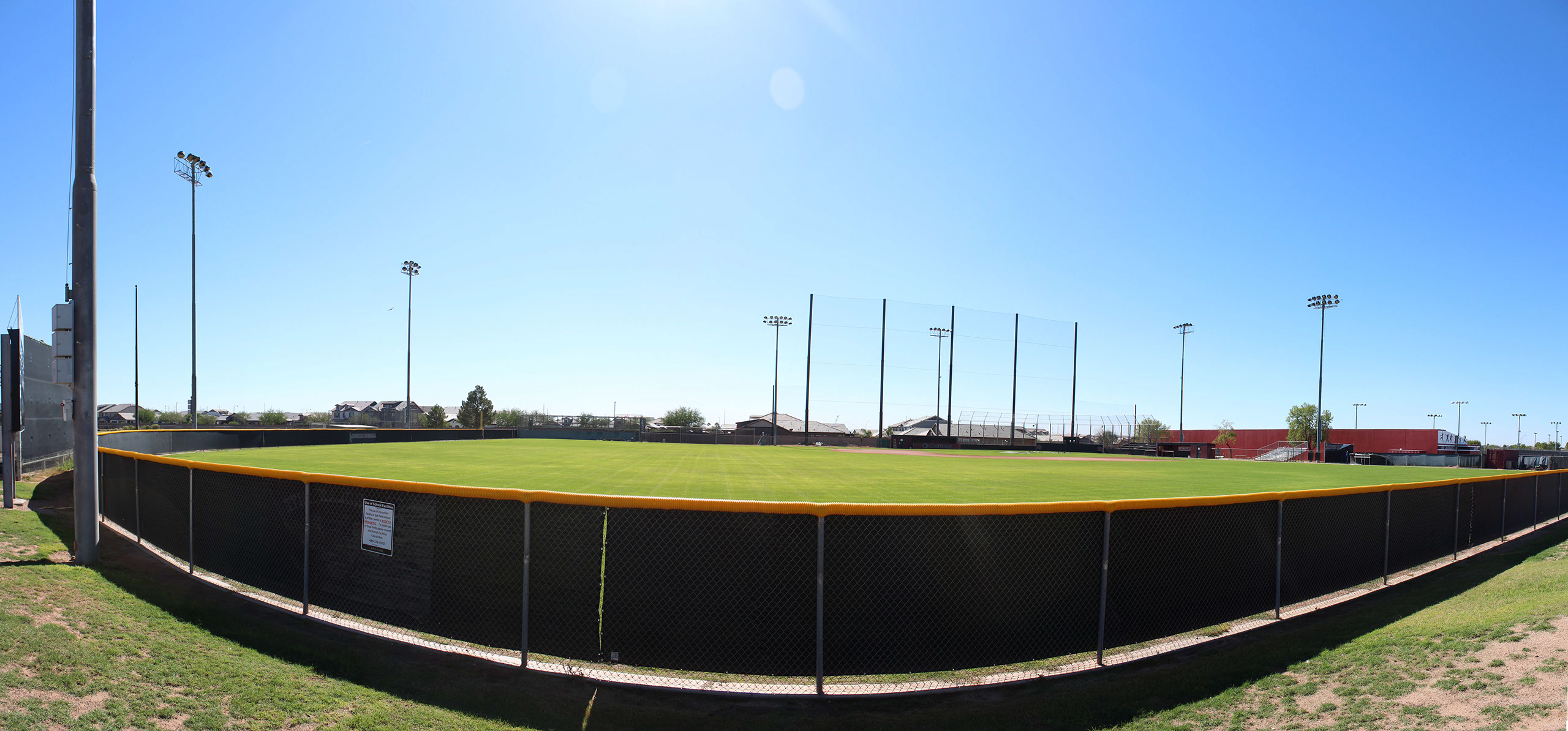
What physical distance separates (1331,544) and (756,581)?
7.84 metres

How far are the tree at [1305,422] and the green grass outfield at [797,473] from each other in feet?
263

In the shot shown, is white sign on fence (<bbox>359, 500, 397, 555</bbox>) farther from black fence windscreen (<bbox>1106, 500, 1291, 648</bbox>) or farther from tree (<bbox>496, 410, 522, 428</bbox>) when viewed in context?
tree (<bbox>496, 410, 522, 428</bbox>)

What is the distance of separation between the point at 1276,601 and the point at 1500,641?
1.95 meters

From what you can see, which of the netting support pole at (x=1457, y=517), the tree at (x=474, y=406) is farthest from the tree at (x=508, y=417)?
the netting support pole at (x=1457, y=517)

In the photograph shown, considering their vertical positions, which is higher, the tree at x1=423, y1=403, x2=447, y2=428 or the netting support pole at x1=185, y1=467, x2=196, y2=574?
the tree at x1=423, y1=403, x2=447, y2=428

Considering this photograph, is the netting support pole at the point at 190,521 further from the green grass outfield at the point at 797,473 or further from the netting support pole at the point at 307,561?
the netting support pole at the point at 307,561

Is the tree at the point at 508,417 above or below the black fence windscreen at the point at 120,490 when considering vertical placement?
above

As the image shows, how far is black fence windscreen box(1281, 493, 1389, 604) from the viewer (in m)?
7.90

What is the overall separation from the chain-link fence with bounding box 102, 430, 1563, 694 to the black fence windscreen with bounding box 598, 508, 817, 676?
0.01 m

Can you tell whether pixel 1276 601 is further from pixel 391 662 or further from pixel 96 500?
pixel 96 500

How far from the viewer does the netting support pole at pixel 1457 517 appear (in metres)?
11.7

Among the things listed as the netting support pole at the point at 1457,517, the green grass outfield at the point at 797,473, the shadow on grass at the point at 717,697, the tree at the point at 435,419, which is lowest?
the shadow on grass at the point at 717,697

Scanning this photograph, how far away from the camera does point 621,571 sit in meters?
5.53

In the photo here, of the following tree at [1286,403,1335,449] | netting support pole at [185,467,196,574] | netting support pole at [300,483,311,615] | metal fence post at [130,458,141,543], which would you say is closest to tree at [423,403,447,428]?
metal fence post at [130,458,141,543]
